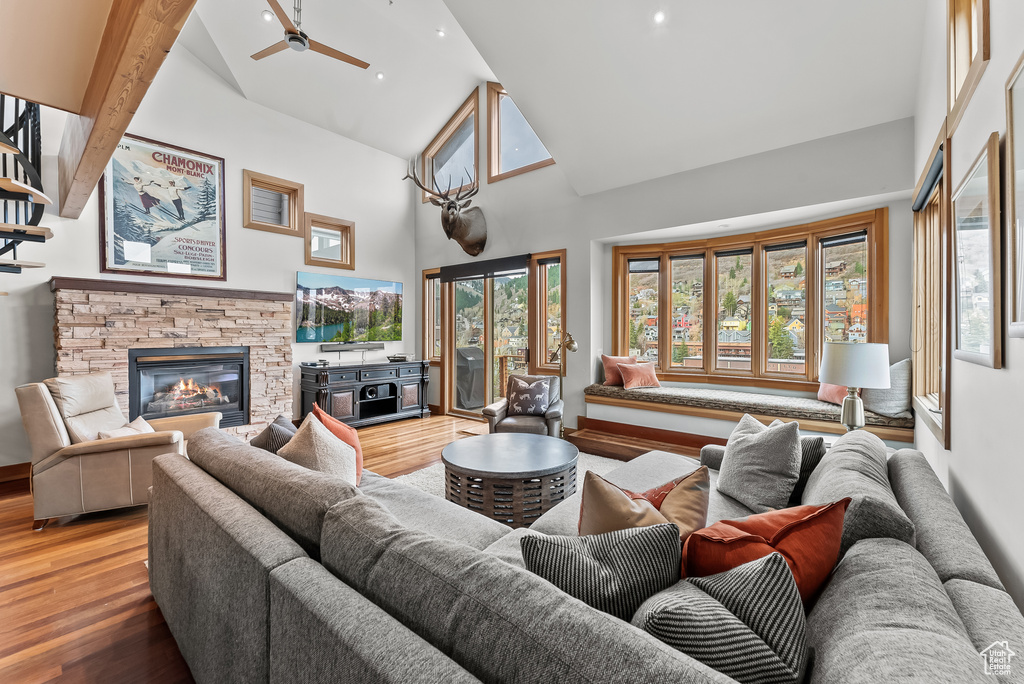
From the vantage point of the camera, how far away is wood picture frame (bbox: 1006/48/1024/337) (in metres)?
1.10

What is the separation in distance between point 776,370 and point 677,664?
437 cm

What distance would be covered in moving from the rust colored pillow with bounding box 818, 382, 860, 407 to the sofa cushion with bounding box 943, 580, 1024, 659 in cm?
321

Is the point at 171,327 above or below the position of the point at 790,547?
above

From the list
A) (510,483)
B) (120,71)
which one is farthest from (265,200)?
(510,483)

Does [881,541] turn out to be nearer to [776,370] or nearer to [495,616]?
[495,616]

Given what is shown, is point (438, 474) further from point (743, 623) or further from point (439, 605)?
point (743, 623)

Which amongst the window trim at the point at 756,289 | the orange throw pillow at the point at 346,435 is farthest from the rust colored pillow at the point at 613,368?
the orange throw pillow at the point at 346,435

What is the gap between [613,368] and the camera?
4.84 m

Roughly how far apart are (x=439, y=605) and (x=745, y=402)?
3.72 metres

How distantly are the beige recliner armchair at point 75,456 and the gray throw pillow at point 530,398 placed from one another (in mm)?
2656

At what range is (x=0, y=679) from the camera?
5.21ft

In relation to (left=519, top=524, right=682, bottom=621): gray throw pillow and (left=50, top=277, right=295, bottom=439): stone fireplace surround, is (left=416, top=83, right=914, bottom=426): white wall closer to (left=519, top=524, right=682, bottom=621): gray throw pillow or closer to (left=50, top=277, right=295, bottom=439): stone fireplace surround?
(left=50, top=277, right=295, bottom=439): stone fireplace surround

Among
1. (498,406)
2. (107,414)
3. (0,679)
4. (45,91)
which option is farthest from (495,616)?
(107,414)

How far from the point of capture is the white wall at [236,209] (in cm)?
375
